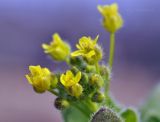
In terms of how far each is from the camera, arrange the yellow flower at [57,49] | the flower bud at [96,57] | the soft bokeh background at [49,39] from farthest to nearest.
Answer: the soft bokeh background at [49,39] < the yellow flower at [57,49] < the flower bud at [96,57]

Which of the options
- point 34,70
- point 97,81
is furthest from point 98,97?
point 34,70

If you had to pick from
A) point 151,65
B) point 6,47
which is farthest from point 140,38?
point 6,47

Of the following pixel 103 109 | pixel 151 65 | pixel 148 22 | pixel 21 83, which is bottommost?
pixel 103 109

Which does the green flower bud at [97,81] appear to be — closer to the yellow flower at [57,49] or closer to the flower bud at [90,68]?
the flower bud at [90,68]

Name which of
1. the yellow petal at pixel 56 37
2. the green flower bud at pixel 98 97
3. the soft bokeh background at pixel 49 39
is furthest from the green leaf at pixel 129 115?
the soft bokeh background at pixel 49 39

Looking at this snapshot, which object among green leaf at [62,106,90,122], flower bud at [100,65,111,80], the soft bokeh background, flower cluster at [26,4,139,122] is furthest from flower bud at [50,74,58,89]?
the soft bokeh background

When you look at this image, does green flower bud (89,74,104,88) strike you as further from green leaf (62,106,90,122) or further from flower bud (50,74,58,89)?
green leaf (62,106,90,122)

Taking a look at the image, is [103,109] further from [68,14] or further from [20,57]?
[68,14]

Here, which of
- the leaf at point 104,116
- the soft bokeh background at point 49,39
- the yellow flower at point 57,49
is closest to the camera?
the leaf at point 104,116
